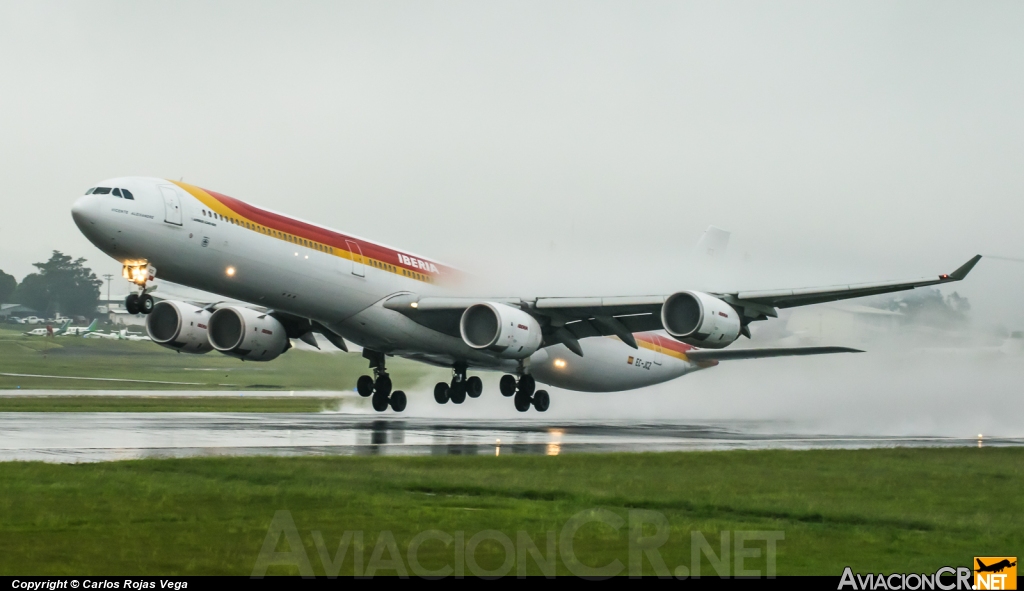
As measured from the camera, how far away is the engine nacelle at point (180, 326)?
34.9 metres

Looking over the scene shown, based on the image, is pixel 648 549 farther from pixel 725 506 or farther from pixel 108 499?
pixel 108 499

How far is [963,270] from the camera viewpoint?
89.0ft

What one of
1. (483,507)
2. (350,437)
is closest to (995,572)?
(483,507)

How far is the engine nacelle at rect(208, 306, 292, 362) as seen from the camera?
34.3 meters

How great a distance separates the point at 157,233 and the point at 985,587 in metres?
21.6

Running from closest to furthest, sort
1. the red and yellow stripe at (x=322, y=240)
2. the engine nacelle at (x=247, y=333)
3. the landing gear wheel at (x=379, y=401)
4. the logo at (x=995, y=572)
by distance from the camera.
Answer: the logo at (x=995, y=572), the red and yellow stripe at (x=322, y=240), the engine nacelle at (x=247, y=333), the landing gear wheel at (x=379, y=401)

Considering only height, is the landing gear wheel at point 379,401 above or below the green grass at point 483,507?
above

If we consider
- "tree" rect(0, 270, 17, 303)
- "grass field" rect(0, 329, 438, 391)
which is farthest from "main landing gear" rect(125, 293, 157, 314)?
"tree" rect(0, 270, 17, 303)

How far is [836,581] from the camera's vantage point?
30.6ft

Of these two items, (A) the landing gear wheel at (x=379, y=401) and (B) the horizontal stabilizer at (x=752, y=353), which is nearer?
(A) the landing gear wheel at (x=379, y=401)

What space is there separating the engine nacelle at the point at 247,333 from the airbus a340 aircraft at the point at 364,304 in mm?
45

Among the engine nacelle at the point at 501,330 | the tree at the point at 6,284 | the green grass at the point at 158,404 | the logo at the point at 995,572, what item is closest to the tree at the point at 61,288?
the tree at the point at 6,284

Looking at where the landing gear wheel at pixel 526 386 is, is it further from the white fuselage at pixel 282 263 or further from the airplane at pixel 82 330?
the airplane at pixel 82 330

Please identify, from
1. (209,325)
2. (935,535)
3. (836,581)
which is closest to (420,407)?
(209,325)
